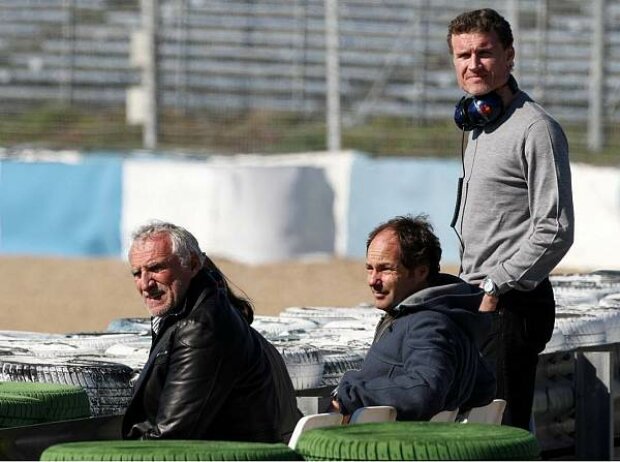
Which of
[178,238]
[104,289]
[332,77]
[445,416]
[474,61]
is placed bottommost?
[104,289]

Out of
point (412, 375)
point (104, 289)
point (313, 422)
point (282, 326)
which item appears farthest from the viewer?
point (104, 289)

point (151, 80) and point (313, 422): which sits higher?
point (151, 80)

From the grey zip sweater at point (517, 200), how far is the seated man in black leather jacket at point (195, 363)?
31.1 inches

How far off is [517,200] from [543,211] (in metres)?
0.13

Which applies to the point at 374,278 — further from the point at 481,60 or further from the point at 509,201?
the point at 481,60

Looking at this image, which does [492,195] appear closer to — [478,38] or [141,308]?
[478,38]

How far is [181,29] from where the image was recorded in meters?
17.5

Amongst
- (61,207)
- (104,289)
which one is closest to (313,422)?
(104,289)

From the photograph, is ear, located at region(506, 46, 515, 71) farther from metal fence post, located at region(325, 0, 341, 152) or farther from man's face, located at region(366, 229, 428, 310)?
metal fence post, located at region(325, 0, 341, 152)

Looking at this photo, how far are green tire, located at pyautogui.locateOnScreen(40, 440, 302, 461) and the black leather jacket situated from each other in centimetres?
39

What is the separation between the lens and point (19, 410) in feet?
12.1

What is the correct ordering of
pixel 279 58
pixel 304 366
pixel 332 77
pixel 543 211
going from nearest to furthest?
pixel 543 211
pixel 304 366
pixel 332 77
pixel 279 58

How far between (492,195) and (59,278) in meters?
9.17

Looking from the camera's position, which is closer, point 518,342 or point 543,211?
point 543,211
